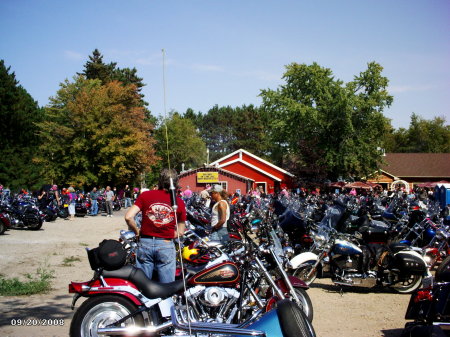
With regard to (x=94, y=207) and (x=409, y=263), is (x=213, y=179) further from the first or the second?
(x=409, y=263)

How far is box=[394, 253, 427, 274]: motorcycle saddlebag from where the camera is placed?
23.9 feet

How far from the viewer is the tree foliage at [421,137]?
82.9 metres

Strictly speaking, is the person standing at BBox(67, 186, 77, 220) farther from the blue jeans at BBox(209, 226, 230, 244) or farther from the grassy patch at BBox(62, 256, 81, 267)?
the blue jeans at BBox(209, 226, 230, 244)

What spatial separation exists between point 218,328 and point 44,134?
133 ft

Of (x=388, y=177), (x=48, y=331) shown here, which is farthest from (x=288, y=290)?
(x=388, y=177)

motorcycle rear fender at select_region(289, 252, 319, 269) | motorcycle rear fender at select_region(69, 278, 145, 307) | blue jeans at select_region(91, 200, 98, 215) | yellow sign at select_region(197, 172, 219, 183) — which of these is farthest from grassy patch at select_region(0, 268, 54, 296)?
yellow sign at select_region(197, 172, 219, 183)

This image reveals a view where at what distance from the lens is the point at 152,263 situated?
17.2 ft

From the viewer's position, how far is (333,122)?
4556 centimetres

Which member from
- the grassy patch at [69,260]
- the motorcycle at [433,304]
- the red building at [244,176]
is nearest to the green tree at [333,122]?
the red building at [244,176]

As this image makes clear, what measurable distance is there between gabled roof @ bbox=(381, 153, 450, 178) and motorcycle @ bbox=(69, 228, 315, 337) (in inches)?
2216

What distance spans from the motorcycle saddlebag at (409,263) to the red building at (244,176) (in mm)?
39468

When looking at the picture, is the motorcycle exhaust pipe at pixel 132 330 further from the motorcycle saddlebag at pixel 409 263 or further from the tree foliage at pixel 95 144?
the tree foliage at pixel 95 144

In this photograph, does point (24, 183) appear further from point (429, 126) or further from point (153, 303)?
point (429, 126)

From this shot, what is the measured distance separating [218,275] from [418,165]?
2412 inches
